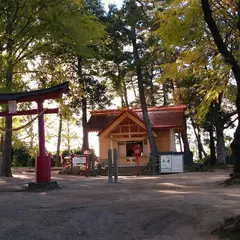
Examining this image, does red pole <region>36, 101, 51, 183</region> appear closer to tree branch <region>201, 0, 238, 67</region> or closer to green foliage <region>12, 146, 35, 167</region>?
tree branch <region>201, 0, 238, 67</region>

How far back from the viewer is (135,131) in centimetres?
3338

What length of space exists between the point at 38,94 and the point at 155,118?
2038 cm

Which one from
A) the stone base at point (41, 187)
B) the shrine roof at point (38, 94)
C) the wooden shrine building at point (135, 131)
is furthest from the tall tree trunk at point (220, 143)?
the stone base at point (41, 187)

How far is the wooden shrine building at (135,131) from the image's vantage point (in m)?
32.4

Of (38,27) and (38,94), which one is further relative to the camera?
(38,27)

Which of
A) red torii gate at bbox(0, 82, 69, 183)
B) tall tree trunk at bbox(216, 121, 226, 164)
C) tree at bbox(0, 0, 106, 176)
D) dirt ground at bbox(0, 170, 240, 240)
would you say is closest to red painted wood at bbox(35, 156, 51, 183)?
red torii gate at bbox(0, 82, 69, 183)

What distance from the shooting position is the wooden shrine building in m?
32.4

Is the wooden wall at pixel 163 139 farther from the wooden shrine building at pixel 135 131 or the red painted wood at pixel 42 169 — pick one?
the red painted wood at pixel 42 169

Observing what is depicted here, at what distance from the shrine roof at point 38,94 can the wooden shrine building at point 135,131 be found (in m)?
17.6

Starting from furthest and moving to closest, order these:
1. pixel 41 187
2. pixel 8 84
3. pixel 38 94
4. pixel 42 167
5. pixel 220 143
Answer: pixel 220 143, pixel 8 84, pixel 38 94, pixel 42 167, pixel 41 187

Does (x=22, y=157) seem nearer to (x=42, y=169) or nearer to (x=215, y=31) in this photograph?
(x=42, y=169)

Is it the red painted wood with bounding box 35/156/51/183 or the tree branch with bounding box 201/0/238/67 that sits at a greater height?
the tree branch with bounding box 201/0/238/67

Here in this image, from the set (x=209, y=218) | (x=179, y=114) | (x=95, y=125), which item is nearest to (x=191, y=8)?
(x=209, y=218)

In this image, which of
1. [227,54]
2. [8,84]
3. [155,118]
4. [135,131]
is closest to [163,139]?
[155,118]
